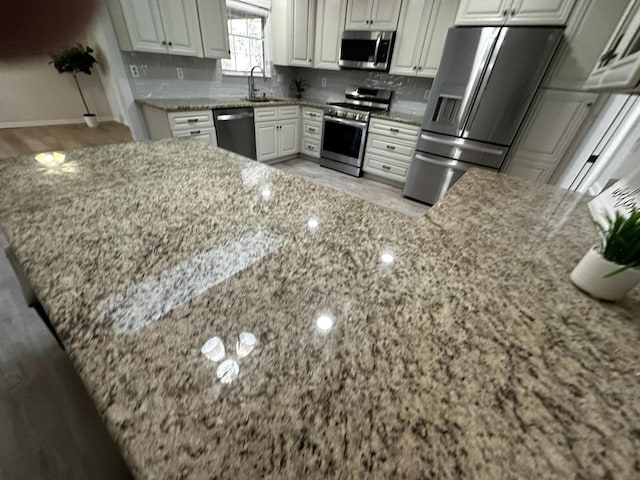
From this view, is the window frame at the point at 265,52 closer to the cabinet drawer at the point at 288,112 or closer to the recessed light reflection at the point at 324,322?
the cabinet drawer at the point at 288,112

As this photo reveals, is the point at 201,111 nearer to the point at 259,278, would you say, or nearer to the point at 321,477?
the point at 259,278

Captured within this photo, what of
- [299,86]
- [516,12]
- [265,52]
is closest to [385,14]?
[516,12]

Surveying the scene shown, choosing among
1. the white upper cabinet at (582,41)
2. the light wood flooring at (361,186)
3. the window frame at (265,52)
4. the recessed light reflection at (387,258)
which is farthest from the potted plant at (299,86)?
the recessed light reflection at (387,258)

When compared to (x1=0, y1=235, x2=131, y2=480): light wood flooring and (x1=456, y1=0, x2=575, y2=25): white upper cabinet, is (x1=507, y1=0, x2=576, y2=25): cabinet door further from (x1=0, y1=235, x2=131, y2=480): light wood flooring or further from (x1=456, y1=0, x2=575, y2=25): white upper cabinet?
(x1=0, y1=235, x2=131, y2=480): light wood flooring

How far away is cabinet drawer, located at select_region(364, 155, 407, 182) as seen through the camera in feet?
10.7

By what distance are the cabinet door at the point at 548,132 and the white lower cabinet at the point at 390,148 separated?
1012 mm

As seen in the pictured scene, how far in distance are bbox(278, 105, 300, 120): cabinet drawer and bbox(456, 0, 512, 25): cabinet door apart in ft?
7.14

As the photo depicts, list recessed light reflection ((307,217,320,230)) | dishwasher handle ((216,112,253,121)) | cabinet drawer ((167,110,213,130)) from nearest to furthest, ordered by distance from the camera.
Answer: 1. recessed light reflection ((307,217,320,230))
2. cabinet drawer ((167,110,213,130))
3. dishwasher handle ((216,112,253,121))

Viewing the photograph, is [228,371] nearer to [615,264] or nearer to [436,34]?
[615,264]

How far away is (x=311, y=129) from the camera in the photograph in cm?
385

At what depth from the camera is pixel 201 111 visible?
273 cm

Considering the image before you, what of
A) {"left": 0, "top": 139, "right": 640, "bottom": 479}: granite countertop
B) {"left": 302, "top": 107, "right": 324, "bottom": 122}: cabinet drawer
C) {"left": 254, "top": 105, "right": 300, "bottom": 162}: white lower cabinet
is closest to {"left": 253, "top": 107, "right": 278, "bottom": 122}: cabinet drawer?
{"left": 254, "top": 105, "right": 300, "bottom": 162}: white lower cabinet

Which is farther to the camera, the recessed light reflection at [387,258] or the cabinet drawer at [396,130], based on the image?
the cabinet drawer at [396,130]

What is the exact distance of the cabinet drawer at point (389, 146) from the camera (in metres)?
3.11
